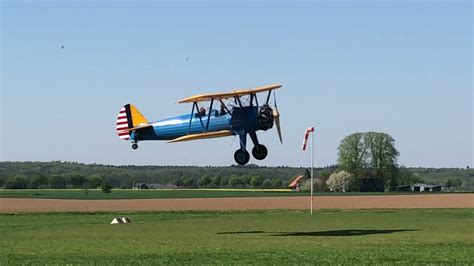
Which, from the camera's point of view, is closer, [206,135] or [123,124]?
[206,135]

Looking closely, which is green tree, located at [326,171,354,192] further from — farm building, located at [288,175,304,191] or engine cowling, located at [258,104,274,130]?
engine cowling, located at [258,104,274,130]

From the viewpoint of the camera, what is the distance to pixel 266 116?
42.7 meters

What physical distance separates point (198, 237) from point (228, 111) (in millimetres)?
8414

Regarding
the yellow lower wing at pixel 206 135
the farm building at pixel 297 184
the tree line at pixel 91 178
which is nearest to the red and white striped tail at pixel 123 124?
the yellow lower wing at pixel 206 135

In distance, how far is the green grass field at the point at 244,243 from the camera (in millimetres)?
33719

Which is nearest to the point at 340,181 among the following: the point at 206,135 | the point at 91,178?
the point at 91,178

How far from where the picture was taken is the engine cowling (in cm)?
4256

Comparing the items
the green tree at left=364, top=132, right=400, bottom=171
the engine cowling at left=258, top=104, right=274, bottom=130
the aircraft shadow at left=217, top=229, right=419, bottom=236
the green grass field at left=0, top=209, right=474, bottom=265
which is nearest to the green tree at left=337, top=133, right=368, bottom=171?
the green tree at left=364, top=132, right=400, bottom=171

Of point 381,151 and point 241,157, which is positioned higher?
point 381,151

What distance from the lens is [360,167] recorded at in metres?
171

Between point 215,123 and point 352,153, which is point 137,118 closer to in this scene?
point 215,123

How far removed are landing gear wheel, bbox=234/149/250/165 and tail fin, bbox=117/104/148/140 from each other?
673cm

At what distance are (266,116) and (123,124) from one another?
712 centimetres

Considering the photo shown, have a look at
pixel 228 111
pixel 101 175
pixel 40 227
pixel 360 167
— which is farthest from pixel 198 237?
pixel 101 175
